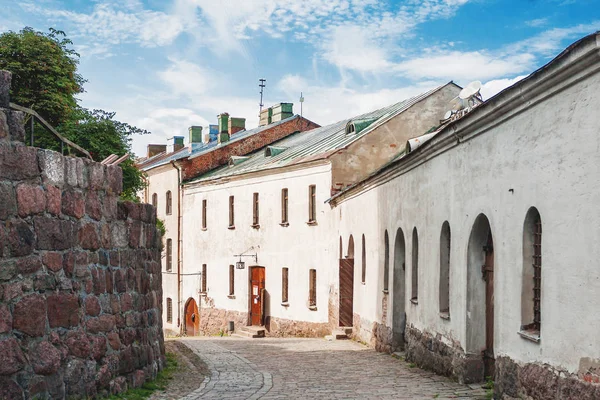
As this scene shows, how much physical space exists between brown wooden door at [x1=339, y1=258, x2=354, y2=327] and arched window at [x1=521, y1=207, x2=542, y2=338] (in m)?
13.6

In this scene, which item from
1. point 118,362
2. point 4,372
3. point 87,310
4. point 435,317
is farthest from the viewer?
point 435,317

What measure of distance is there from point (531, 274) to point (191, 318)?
3013cm

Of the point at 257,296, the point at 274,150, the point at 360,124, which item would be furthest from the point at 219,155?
the point at 360,124

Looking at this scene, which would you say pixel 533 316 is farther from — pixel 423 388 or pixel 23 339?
pixel 23 339

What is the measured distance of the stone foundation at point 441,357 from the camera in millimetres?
11625

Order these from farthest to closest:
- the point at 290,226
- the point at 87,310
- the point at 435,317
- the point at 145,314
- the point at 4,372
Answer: the point at 290,226
the point at 435,317
the point at 145,314
the point at 87,310
the point at 4,372

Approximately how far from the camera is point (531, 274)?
30.6ft

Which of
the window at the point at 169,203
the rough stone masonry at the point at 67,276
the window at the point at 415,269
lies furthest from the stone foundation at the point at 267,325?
the rough stone masonry at the point at 67,276

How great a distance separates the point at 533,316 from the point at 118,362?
4581 millimetres

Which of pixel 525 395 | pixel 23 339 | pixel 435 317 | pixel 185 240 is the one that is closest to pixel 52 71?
pixel 435 317

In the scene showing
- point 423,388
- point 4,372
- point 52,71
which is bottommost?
point 423,388

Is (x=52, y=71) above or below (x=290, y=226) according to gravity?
above

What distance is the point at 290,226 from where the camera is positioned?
98.7 ft

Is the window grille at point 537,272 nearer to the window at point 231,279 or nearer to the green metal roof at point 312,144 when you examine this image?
the green metal roof at point 312,144
